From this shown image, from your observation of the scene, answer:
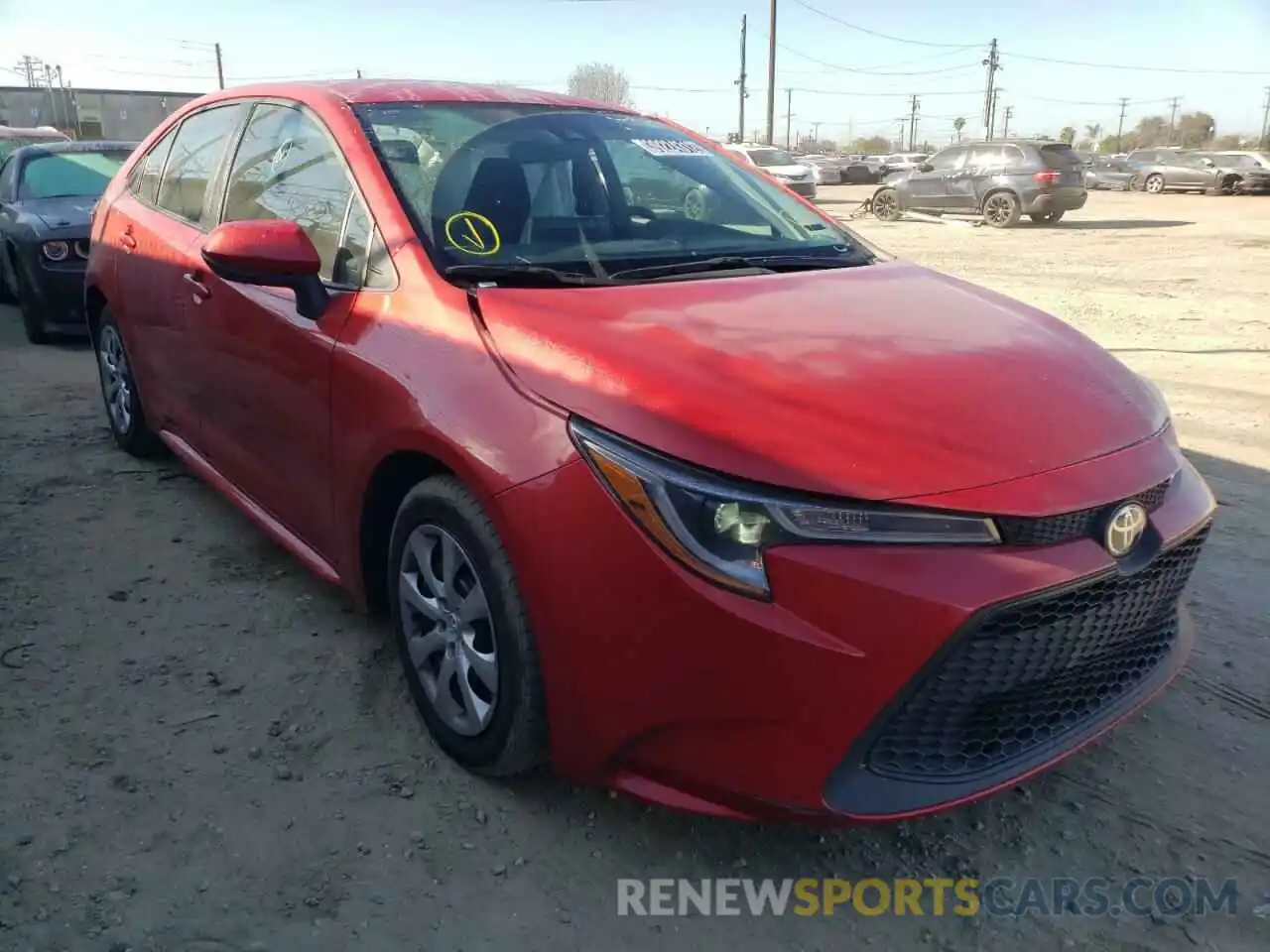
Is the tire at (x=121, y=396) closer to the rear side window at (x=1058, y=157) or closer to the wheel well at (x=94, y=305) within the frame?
the wheel well at (x=94, y=305)

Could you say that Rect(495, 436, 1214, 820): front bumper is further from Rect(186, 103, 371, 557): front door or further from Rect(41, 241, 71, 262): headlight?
Rect(41, 241, 71, 262): headlight

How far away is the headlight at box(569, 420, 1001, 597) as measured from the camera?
1.84 m

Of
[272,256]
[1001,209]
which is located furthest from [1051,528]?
[1001,209]

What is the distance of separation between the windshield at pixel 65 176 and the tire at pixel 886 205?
16760 mm

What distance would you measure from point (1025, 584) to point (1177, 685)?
1.47 meters

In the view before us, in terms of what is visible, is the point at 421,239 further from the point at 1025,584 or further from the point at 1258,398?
the point at 1258,398

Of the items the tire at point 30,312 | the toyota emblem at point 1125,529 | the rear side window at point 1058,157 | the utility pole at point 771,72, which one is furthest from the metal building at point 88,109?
the toyota emblem at point 1125,529

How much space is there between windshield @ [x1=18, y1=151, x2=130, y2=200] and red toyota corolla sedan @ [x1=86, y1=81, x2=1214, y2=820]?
5.76 m

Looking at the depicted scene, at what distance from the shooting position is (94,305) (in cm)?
473

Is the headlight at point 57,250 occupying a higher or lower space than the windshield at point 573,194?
lower

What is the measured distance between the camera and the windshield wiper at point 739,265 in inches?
106

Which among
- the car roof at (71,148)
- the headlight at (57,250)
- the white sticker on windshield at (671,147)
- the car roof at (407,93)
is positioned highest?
the car roof at (407,93)

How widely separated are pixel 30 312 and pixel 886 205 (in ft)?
59.2

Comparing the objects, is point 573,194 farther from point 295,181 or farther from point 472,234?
point 295,181
